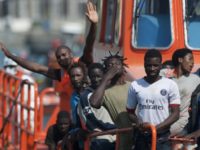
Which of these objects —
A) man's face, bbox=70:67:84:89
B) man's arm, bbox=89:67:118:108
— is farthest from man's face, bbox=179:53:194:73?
man's face, bbox=70:67:84:89

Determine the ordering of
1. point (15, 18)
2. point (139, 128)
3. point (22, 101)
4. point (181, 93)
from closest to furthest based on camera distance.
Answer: point (139, 128)
point (181, 93)
point (22, 101)
point (15, 18)

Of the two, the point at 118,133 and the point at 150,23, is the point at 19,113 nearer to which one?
the point at 150,23

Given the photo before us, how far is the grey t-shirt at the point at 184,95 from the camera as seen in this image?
8.66 m

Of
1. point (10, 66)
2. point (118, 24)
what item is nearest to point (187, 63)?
point (118, 24)

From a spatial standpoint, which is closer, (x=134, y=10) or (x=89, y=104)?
(x=89, y=104)

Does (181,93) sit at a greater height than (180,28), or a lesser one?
lesser

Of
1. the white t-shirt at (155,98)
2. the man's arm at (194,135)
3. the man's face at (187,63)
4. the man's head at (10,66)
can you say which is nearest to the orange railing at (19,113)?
the man's head at (10,66)

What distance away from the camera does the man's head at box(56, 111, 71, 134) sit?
33.7 feet

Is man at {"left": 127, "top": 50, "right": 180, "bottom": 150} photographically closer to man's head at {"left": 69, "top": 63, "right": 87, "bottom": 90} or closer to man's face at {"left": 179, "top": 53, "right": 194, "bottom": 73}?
man's face at {"left": 179, "top": 53, "right": 194, "bottom": 73}

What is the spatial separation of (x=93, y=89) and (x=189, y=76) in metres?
0.95

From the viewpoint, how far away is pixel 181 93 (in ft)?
28.7

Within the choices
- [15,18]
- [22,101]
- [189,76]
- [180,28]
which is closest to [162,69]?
[189,76]

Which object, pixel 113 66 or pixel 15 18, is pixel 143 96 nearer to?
pixel 113 66

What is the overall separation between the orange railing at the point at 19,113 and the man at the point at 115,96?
3310mm
